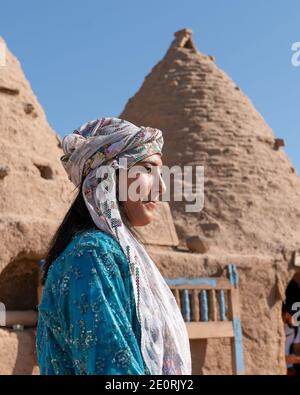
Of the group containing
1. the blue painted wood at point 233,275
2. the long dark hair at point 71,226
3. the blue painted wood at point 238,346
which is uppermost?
the blue painted wood at point 233,275

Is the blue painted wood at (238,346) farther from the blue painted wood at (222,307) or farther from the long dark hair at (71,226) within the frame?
the long dark hair at (71,226)

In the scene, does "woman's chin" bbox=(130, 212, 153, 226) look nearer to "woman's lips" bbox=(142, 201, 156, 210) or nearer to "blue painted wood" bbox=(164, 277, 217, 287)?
"woman's lips" bbox=(142, 201, 156, 210)

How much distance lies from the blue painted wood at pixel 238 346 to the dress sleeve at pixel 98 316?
6569mm

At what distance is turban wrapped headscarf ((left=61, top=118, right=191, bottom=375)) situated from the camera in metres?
1.81

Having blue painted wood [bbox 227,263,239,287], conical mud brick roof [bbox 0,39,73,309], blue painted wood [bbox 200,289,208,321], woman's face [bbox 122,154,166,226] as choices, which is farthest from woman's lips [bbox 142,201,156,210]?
blue painted wood [bbox 227,263,239,287]

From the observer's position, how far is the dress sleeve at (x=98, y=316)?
167 cm

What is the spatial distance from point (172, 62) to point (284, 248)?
5.82 m

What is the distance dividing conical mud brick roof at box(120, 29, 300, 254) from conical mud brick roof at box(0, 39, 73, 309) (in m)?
3.42

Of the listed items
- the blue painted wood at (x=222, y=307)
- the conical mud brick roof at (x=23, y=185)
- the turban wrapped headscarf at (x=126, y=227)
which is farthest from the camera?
the blue painted wood at (x=222, y=307)

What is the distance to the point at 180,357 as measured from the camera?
6.24 ft

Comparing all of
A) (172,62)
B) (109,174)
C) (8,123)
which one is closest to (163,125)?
(172,62)

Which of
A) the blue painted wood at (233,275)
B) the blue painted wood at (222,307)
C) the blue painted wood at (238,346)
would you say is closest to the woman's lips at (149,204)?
the blue painted wood at (222,307)

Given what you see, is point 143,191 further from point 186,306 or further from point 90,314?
point 186,306

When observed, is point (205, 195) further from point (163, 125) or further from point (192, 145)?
point (163, 125)
